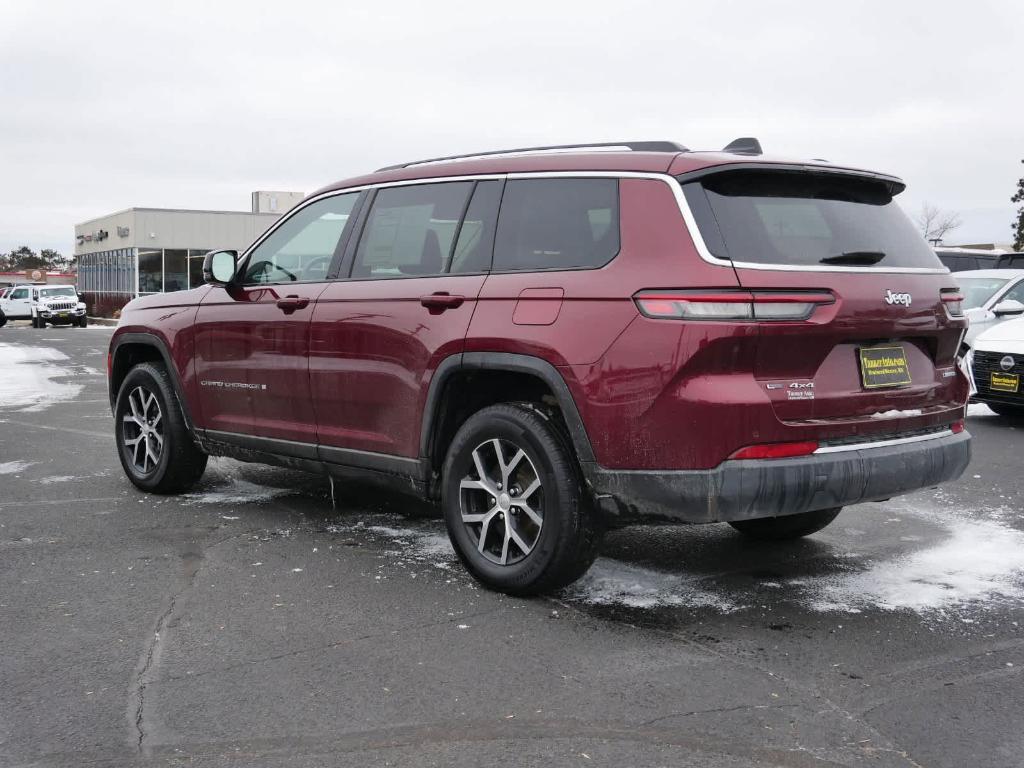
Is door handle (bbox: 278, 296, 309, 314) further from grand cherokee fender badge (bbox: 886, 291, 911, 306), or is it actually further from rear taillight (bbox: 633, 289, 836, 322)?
grand cherokee fender badge (bbox: 886, 291, 911, 306)

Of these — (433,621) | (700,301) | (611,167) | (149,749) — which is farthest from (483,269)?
(149,749)

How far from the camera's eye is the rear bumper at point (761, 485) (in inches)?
158

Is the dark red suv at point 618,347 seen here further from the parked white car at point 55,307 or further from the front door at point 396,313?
the parked white car at point 55,307

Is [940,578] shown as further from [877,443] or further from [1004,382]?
[1004,382]

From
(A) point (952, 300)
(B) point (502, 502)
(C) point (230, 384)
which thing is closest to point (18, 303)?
(C) point (230, 384)

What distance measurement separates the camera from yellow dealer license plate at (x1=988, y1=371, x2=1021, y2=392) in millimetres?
10328

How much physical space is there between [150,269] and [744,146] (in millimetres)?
52105

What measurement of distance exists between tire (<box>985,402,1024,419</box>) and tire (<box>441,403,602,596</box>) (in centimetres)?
775

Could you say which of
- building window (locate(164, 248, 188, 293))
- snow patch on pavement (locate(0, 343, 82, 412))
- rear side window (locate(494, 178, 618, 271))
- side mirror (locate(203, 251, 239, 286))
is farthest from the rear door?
building window (locate(164, 248, 188, 293))

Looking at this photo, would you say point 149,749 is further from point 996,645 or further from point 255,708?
point 996,645

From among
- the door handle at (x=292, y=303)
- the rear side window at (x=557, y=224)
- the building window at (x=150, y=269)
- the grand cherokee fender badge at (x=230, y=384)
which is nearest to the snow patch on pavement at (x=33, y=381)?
the grand cherokee fender badge at (x=230, y=384)

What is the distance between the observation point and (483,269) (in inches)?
189

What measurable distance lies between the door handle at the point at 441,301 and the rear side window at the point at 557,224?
239 millimetres

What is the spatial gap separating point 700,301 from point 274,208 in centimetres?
5300
